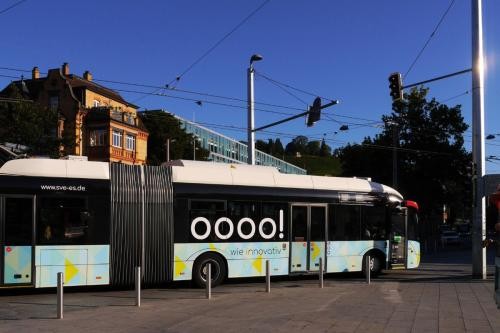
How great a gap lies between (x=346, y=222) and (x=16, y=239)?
360 inches

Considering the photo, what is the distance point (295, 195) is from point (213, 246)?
2.87 metres

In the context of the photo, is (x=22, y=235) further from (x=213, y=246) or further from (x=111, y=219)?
(x=213, y=246)

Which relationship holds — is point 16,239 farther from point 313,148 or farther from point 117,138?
point 313,148

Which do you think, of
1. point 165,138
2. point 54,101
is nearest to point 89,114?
point 54,101

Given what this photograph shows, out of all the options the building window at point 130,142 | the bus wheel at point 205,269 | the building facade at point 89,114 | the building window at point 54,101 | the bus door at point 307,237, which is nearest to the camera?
the bus wheel at point 205,269

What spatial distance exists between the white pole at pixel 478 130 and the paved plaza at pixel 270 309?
286 centimetres

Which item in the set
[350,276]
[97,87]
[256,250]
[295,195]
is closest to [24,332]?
[256,250]

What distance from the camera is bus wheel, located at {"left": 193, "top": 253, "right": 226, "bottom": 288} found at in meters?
14.7

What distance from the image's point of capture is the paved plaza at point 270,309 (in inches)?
359

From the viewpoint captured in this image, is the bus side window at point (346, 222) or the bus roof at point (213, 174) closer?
the bus roof at point (213, 174)

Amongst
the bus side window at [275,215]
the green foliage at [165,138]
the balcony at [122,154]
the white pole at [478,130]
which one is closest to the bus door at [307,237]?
the bus side window at [275,215]

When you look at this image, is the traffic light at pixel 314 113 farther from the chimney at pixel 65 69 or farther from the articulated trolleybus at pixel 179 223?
the chimney at pixel 65 69

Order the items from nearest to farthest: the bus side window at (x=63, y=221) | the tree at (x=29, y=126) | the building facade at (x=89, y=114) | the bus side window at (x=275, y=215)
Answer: the bus side window at (x=63, y=221), the bus side window at (x=275, y=215), the tree at (x=29, y=126), the building facade at (x=89, y=114)

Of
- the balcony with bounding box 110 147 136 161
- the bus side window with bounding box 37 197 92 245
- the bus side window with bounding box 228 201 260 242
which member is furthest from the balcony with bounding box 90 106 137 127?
the bus side window with bounding box 37 197 92 245
